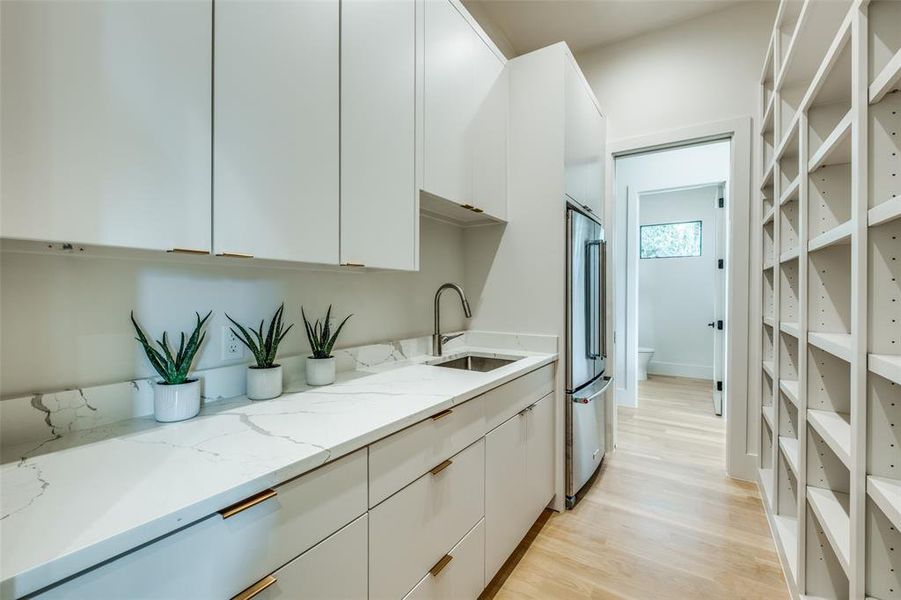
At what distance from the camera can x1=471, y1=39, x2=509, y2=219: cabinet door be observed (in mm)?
2031

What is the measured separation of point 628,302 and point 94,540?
433 cm

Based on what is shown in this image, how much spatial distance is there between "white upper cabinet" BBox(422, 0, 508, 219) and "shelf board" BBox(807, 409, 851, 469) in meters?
1.61

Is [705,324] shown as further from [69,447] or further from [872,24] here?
[69,447]

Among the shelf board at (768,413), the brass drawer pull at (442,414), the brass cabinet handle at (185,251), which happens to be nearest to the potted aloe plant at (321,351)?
the brass drawer pull at (442,414)

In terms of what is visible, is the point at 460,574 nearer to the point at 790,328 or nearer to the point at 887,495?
the point at 887,495

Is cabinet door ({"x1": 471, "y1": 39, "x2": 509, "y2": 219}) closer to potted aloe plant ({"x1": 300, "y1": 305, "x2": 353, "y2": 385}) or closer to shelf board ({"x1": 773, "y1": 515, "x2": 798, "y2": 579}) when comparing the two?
potted aloe plant ({"x1": 300, "y1": 305, "x2": 353, "y2": 385})

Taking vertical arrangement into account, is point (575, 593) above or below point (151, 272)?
below

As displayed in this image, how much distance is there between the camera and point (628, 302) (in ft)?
13.5

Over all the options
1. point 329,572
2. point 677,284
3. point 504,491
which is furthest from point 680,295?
point 329,572

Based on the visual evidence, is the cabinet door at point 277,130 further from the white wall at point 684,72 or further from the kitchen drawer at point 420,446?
the white wall at point 684,72

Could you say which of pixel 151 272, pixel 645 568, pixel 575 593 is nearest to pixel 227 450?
pixel 151 272

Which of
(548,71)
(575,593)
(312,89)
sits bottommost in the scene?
(575,593)

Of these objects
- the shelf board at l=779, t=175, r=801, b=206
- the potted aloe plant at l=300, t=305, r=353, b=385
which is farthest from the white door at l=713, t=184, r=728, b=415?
the potted aloe plant at l=300, t=305, r=353, b=385

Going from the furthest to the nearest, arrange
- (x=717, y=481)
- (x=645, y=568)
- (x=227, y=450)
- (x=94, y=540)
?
(x=717, y=481) < (x=645, y=568) < (x=227, y=450) < (x=94, y=540)
